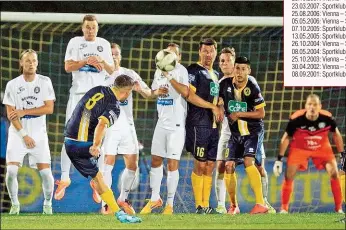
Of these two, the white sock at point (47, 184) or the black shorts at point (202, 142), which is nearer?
the black shorts at point (202, 142)

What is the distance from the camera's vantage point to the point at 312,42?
484 inches

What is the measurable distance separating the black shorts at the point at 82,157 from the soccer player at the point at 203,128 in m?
1.53

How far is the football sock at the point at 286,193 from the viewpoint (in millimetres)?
13758

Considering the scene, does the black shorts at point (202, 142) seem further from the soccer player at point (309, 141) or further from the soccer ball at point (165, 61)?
the soccer player at point (309, 141)

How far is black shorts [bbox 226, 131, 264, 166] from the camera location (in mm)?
12102

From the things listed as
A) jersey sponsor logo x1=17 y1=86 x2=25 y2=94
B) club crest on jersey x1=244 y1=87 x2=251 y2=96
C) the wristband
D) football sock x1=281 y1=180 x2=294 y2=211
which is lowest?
football sock x1=281 y1=180 x2=294 y2=211

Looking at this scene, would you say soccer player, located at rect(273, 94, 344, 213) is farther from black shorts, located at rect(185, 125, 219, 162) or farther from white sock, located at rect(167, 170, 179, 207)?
white sock, located at rect(167, 170, 179, 207)

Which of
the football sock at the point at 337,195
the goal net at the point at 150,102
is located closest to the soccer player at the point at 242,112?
the goal net at the point at 150,102

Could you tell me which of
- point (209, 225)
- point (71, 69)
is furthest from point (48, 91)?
point (209, 225)

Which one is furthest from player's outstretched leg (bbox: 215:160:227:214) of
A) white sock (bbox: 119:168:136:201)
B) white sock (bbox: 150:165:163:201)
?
white sock (bbox: 119:168:136:201)

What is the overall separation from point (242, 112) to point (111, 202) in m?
2.09

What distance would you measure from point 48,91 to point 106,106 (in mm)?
1645

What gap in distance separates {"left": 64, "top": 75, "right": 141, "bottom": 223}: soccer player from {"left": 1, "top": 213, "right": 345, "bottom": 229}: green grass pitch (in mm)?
331

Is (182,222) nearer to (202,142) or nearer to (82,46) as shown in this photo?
(202,142)
